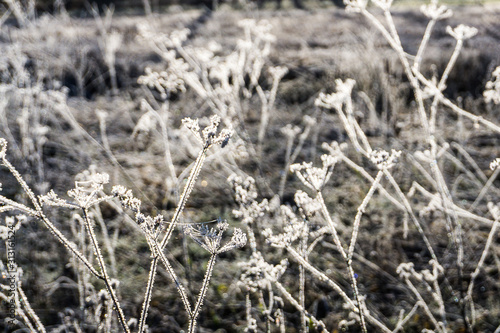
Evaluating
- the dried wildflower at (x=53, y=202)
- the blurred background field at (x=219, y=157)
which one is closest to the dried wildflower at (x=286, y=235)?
the dried wildflower at (x=53, y=202)

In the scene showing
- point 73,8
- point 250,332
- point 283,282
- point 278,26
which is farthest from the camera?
point 73,8

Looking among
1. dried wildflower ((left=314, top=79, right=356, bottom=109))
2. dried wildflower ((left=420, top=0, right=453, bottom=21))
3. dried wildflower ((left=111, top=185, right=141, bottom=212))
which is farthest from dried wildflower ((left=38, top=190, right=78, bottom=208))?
dried wildflower ((left=420, top=0, right=453, bottom=21))

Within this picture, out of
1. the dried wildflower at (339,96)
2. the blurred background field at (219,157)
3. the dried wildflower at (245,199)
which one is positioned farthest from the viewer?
the blurred background field at (219,157)

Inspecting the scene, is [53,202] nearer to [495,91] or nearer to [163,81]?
[163,81]

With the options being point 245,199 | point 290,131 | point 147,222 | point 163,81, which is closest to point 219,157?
point 290,131

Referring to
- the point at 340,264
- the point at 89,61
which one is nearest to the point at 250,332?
the point at 340,264

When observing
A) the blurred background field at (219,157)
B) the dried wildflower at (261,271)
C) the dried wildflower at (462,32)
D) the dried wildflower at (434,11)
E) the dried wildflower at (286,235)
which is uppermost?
the dried wildflower at (434,11)

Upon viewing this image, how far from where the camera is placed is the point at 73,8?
1480 cm

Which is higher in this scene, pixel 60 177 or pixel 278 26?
pixel 278 26

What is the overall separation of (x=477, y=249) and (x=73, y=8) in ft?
50.6

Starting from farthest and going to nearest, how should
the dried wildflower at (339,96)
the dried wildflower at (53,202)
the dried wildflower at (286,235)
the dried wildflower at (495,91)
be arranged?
the dried wildflower at (339,96)
the dried wildflower at (495,91)
the dried wildflower at (286,235)
the dried wildflower at (53,202)

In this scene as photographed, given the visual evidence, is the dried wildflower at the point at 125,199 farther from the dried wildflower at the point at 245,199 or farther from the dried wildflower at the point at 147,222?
the dried wildflower at the point at 245,199

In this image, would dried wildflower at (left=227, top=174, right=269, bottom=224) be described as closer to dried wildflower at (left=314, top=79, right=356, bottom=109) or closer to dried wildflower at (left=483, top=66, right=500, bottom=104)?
dried wildflower at (left=314, top=79, right=356, bottom=109)

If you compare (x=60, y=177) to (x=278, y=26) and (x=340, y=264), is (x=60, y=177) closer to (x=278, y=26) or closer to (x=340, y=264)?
(x=340, y=264)
